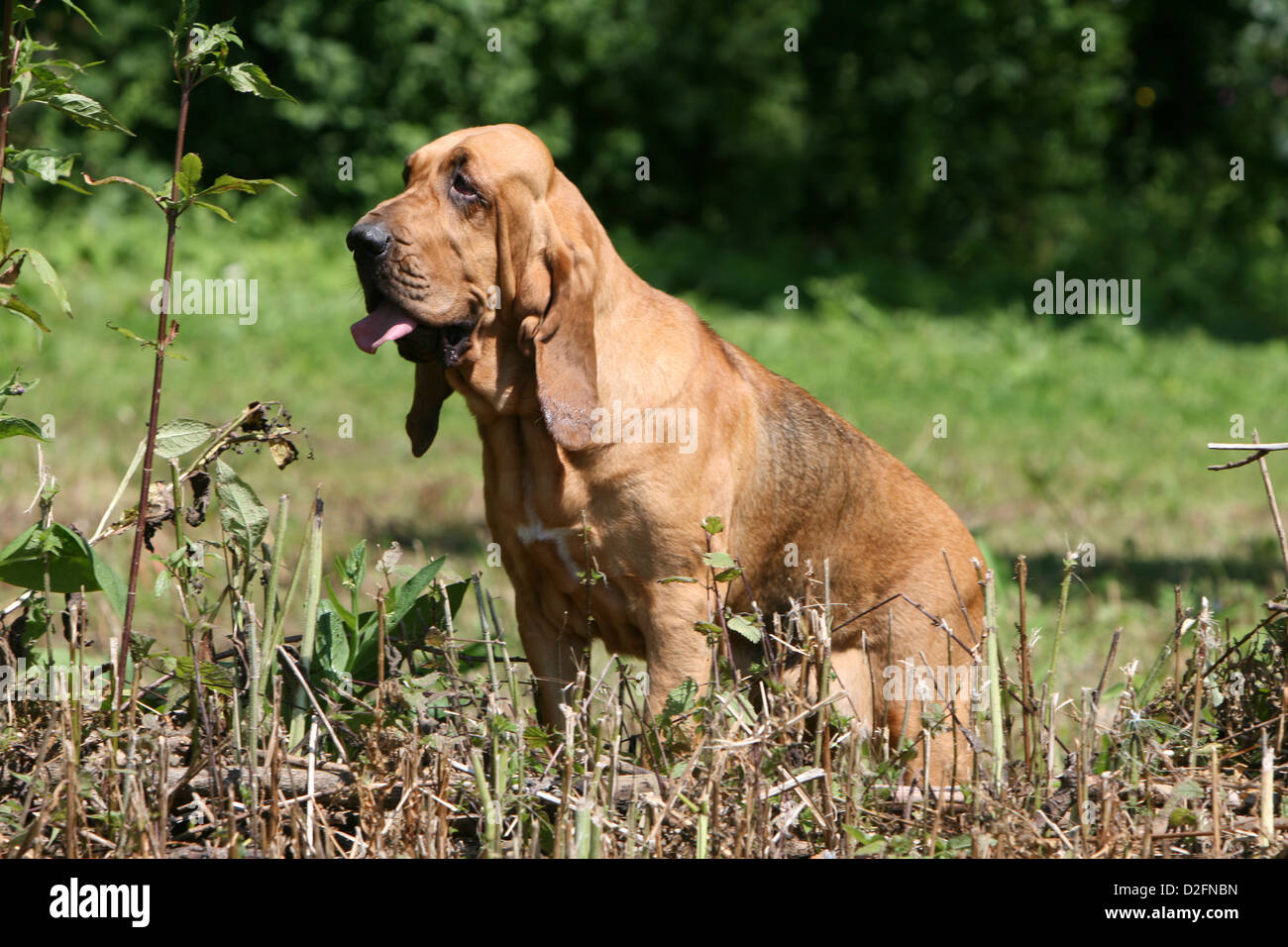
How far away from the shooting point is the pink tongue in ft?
11.4

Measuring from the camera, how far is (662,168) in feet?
63.9

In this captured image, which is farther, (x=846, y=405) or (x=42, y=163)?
(x=846, y=405)

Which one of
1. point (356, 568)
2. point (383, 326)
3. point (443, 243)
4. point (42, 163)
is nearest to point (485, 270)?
point (443, 243)

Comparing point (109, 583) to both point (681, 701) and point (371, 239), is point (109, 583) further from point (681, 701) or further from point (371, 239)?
point (681, 701)

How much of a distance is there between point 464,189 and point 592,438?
730 millimetres

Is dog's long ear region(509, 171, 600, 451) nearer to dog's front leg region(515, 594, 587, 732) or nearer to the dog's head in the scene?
the dog's head

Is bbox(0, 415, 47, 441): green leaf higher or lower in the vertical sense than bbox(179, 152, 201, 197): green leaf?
lower

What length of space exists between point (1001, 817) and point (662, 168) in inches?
686

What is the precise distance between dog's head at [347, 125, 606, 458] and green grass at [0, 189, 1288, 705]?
595 mm

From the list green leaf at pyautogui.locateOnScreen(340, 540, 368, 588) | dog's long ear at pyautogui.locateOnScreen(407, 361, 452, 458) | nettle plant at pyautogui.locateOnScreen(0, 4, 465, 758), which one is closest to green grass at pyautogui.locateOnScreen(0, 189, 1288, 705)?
dog's long ear at pyautogui.locateOnScreen(407, 361, 452, 458)

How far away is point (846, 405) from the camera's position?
11141 mm

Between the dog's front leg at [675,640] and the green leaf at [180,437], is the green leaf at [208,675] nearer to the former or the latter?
the green leaf at [180,437]
